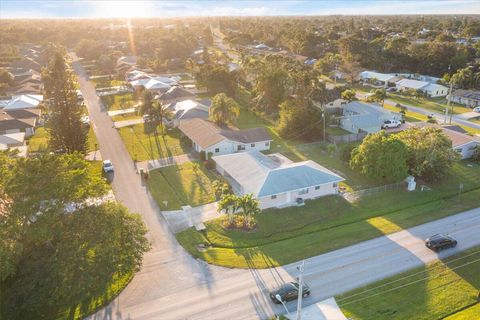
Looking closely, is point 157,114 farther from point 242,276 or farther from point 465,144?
point 465,144

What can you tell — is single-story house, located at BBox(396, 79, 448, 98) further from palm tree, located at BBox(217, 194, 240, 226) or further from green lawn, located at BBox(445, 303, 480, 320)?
green lawn, located at BBox(445, 303, 480, 320)

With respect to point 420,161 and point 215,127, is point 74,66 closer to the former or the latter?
point 215,127

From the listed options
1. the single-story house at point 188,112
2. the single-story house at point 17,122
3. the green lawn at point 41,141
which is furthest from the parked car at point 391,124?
the single-story house at point 17,122

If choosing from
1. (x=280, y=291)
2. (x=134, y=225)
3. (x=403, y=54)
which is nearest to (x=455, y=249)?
(x=280, y=291)

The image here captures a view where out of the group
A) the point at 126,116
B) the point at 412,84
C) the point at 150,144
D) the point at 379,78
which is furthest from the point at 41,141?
the point at 379,78

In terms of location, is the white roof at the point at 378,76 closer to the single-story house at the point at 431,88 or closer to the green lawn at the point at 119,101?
the single-story house at the point at 431,88
